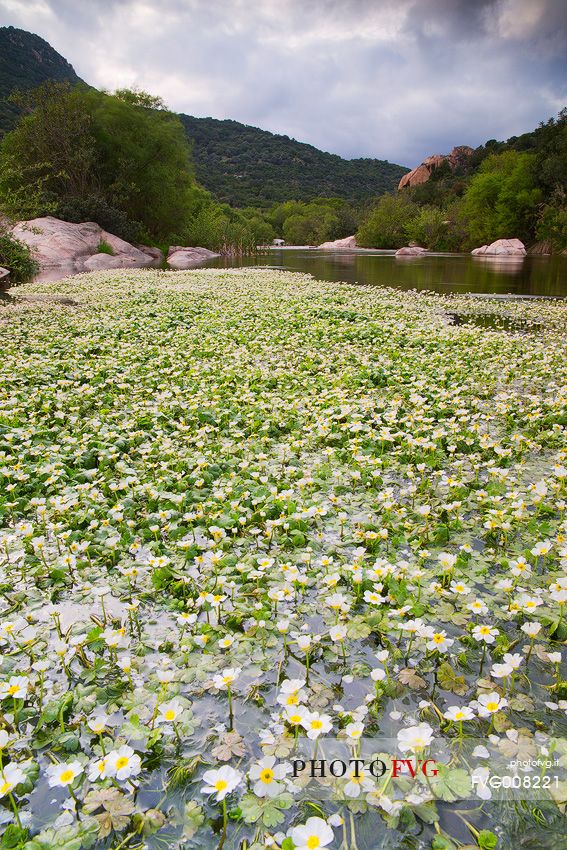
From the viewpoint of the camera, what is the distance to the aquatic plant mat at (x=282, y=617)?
1.83 m

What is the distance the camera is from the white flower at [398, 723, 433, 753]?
1839mm

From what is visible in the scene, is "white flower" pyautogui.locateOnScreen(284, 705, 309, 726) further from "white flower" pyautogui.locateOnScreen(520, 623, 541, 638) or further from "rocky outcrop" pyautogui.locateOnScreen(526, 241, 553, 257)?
"rocky outcrop" pyautogui.locateOnScreen(526, 241, 553, 257)

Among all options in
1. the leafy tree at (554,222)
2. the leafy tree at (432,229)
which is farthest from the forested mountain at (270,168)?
the leafy tree at (554,222)

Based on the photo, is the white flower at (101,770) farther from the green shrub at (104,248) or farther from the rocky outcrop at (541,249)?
the rocky outcrop at (541,249)

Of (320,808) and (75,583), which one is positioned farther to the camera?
(75,583)

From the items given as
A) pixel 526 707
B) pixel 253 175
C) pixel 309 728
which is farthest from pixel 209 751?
pixel 253 175

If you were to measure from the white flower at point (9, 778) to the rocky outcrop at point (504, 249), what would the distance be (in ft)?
184

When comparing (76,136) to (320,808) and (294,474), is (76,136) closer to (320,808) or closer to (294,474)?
(294,474)

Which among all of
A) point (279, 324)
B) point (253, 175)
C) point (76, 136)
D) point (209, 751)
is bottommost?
point (209, 751)

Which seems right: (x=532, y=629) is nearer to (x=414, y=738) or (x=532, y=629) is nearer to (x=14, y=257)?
(x=414, y=738)

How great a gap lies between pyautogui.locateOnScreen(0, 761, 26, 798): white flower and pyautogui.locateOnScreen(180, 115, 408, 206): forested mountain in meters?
127

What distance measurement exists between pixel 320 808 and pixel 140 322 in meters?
10.8

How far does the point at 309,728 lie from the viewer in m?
1.88

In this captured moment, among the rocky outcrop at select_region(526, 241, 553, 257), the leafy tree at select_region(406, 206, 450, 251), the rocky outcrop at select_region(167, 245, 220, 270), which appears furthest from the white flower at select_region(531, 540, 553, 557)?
the leafy tree at select_region(406, 206, 450, 251)
